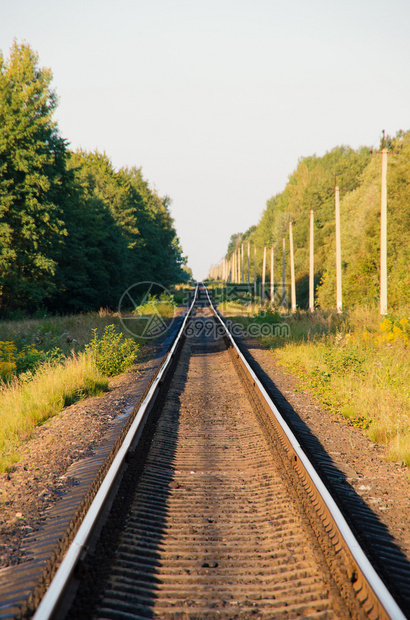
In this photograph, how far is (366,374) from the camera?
988 cm

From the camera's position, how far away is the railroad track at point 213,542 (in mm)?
2877

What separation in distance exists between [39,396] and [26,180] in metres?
20.0

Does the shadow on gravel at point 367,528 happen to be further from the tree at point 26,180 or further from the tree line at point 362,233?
the tree at point 26,180

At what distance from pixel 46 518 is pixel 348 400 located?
6.00 metres

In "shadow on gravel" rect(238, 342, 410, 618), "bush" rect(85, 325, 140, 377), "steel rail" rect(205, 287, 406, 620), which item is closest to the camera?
"steel rail" rect(205, 287, 406, 620)

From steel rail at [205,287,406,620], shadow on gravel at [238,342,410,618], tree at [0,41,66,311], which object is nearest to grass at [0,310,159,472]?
steel rail at [205,287,406,620]

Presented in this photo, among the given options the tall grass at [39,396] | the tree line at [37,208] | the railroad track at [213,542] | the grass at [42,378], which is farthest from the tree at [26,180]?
the railroad track at [213,542]

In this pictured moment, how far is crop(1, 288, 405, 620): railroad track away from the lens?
113 inches

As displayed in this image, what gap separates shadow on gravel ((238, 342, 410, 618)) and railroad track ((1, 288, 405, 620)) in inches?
8.8

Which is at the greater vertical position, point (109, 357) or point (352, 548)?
point (109, 357)

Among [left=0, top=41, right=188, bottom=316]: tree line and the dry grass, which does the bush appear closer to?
the dry grass

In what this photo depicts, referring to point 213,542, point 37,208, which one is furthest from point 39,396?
point 37,208

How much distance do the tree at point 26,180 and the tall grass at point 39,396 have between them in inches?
617

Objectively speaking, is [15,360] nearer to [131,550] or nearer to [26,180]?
[131,550]
